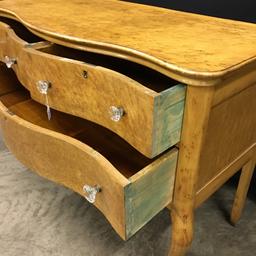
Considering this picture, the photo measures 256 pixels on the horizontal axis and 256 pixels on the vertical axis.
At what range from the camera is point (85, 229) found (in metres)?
1.05

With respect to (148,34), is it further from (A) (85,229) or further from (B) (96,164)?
(A) (85,229)

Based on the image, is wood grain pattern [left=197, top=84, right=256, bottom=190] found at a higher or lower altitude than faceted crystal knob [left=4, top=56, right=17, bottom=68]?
lower

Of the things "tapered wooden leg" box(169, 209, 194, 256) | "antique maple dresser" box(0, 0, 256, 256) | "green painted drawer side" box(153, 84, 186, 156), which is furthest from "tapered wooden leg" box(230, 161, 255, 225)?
"green painted drawer side" box(153, 84, 186, 156)

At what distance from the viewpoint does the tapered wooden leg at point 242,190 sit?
91cm

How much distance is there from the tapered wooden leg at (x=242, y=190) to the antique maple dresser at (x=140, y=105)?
0.03 m

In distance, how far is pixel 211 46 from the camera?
2.00 feet

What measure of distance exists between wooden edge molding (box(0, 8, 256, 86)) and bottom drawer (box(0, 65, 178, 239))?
0.16 m

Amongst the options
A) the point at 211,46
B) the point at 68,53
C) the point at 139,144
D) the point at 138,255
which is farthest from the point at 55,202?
the point at 211,46

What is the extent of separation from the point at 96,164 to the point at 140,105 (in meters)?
0.16

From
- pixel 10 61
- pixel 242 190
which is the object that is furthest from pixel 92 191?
pixel 242 190

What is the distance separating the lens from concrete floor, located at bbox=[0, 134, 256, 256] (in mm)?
975

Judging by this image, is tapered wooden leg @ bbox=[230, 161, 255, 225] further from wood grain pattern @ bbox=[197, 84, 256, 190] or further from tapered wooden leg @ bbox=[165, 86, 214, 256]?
tapered wooden leg @ bbox=[165, 86, 214, 256]

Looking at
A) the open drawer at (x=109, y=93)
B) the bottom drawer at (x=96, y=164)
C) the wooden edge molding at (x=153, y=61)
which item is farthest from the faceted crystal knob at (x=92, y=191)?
the wooden edge molding at (x=153, y=61)

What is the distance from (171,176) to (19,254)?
58cm
